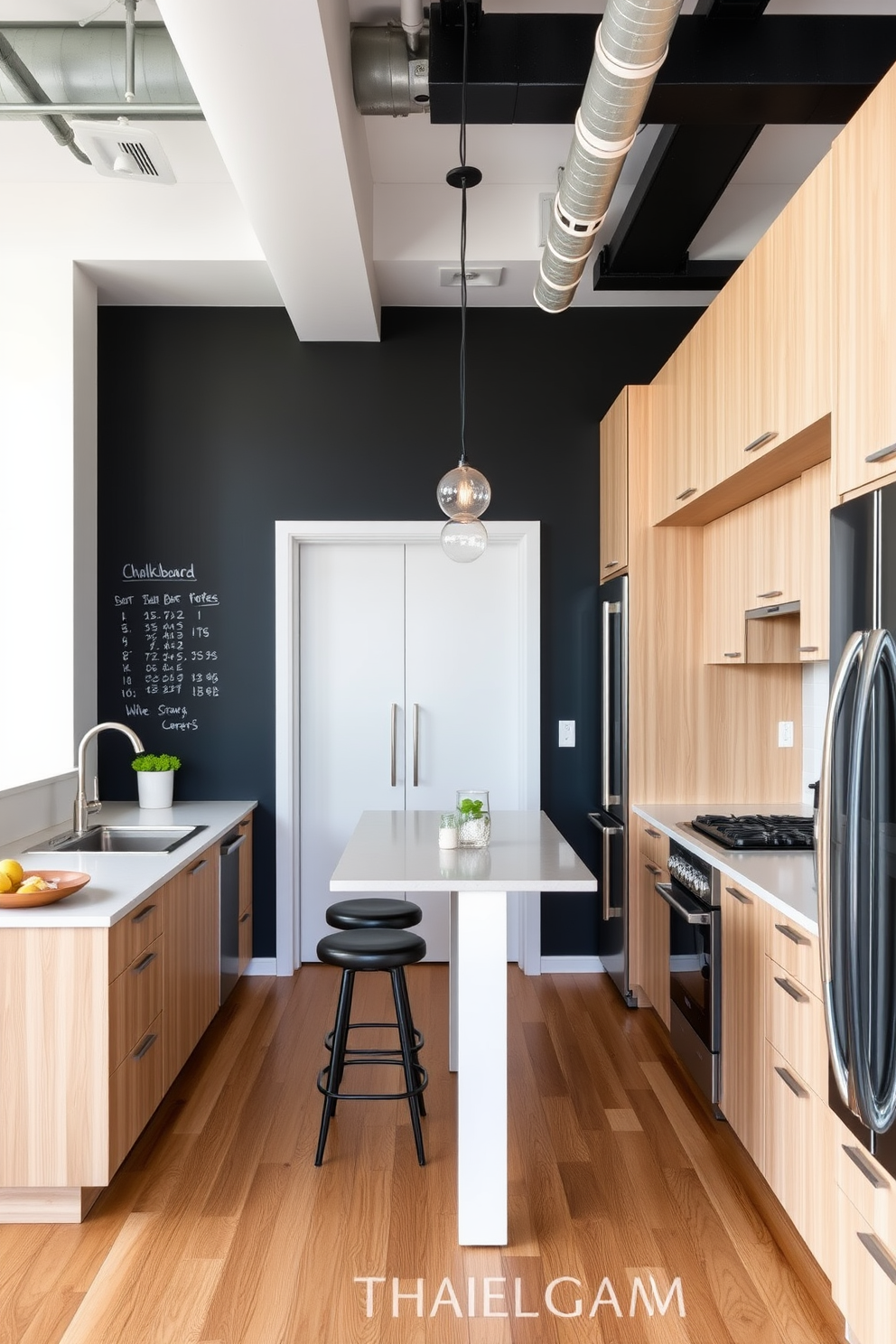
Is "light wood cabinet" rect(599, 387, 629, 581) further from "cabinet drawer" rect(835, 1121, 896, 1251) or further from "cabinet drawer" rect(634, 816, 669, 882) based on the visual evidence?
"cabinet drawer" rect(835, 1121, 896, 1251)

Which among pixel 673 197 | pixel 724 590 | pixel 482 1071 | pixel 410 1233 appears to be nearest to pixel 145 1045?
pixel 410 1233

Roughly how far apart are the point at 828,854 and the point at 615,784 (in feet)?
7.88

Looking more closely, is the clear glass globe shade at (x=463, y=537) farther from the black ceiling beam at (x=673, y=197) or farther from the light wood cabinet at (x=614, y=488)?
the black ceiling beam at (x=673, y=197)

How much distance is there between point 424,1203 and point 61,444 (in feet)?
10.5

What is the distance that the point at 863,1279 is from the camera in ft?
6.22

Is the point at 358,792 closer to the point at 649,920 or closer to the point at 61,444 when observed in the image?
the point at 649,920

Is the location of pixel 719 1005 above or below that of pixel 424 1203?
above

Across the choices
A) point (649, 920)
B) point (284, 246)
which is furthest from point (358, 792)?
point (284, 246)

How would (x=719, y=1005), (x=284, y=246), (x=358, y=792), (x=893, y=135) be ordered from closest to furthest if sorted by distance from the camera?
(x=893, y=135) < (x=719, y=1005) < (x=284, y=246) < (x=358, y=792)

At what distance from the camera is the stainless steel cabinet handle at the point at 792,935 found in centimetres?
225

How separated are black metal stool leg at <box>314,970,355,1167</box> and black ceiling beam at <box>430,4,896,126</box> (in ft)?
8.52

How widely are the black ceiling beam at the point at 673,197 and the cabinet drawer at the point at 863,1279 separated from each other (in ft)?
9.75

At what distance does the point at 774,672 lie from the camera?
3.88 metres

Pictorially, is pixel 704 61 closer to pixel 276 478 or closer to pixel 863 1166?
pixel 276 478
